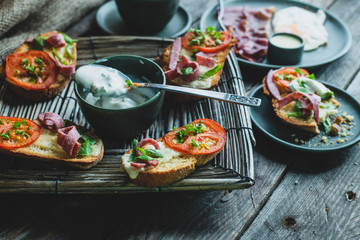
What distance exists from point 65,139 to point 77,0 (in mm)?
2076

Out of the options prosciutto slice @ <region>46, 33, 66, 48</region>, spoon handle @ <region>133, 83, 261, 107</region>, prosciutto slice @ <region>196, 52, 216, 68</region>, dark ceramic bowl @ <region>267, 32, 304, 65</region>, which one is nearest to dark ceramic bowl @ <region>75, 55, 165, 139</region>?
spoon handle @ <region>133, 83, 261, 107</region>

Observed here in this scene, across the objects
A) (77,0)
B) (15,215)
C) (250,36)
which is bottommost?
(15,215)

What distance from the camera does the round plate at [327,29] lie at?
3.29 metres

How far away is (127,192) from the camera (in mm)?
2139

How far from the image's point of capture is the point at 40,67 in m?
2.78

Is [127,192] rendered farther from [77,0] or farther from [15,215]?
[77,0]

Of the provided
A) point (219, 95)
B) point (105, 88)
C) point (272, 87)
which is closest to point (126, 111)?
point (105, 88)

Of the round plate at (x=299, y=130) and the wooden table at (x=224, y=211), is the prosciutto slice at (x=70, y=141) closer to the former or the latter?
the wooden table at (x=224, y=211)

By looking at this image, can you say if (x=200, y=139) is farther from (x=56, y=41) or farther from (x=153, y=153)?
(x=56, y=41)

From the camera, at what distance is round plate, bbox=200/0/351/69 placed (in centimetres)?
329

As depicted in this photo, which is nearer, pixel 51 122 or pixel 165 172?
pixel 165 172

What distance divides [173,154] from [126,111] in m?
0.39

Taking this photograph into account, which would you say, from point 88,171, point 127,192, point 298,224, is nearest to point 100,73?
point 88,171

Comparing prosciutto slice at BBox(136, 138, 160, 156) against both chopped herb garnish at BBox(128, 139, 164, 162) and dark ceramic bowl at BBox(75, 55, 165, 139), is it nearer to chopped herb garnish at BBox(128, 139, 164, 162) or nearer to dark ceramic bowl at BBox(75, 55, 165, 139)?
chopped herb garnish at BBox(128, 139, 164, 162)
